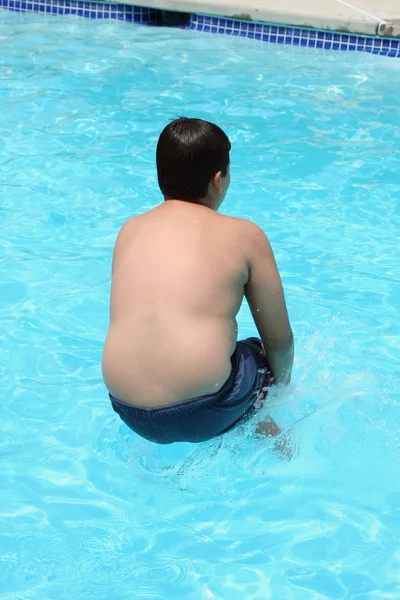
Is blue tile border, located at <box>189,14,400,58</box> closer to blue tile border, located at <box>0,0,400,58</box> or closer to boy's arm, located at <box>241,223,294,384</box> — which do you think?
blue tile border, located at <box>0,0,400,58</box>

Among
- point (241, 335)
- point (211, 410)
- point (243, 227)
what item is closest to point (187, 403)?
point (211, 410)

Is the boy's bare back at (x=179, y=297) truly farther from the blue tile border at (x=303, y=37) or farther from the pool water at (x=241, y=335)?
the blue tile border at (x=303, y=37)

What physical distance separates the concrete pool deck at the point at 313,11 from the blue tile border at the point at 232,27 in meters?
0.09

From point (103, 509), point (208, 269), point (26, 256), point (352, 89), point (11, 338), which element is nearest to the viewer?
point (208, 269)

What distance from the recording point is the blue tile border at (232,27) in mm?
8602

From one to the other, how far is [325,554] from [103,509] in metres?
0.87

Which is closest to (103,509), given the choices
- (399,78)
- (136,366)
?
(136,366)

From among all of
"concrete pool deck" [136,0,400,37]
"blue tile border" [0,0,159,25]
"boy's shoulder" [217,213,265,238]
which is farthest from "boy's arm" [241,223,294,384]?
"blue tile border" [0,0,159,25]

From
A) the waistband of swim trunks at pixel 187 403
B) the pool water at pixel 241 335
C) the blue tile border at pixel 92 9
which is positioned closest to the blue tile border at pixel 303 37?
the pool water at pixel 241 335

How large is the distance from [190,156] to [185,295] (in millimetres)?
453

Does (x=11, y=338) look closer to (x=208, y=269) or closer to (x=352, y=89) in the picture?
(x=208, y=269)

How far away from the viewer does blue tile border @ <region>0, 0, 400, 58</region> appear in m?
8.60

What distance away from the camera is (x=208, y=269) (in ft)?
8.79

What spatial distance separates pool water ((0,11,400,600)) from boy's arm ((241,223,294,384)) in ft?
0.80
